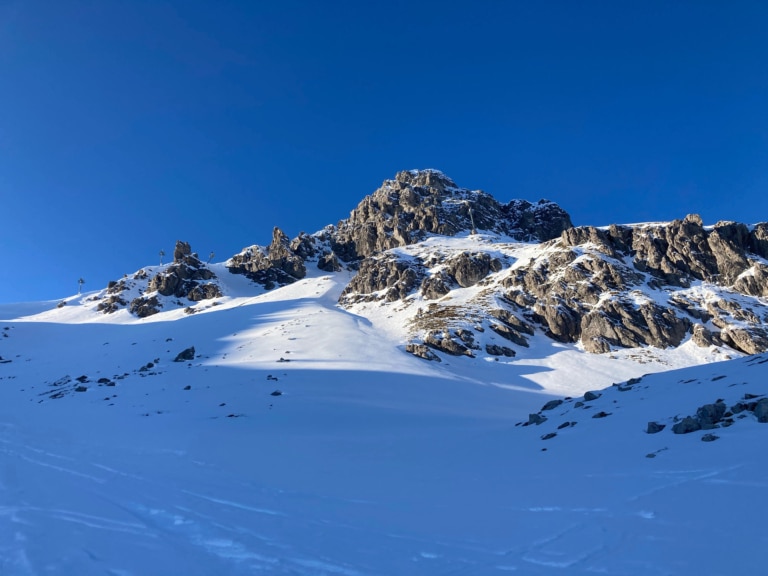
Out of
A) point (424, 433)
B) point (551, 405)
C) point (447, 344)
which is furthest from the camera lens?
point (447, 344)

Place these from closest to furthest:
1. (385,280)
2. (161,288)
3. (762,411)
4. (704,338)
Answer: (762,411)
(704,338)
(385,280)
(161,288)

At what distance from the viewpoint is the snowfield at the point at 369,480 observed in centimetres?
639

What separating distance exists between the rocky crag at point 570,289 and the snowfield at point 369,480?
2659cm

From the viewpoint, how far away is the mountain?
6.78 m

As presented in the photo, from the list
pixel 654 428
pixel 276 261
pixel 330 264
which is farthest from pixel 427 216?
pixel 654 428

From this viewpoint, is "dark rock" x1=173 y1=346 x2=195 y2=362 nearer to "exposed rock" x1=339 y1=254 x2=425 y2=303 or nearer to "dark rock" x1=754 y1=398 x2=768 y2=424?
"exposed rock" x1=339 y1=254 x2=425 y2=303

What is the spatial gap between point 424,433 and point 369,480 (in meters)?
7.37

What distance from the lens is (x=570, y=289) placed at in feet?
205

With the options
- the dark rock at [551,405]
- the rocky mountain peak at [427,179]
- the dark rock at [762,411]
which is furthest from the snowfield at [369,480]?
the rocky mountain peak at [427,179]

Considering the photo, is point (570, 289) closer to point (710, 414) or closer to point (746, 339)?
point (746, 339)

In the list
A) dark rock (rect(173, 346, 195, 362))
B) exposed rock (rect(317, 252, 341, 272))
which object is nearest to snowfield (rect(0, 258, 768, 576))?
dark rock (rect(173, 346, 195, 362))

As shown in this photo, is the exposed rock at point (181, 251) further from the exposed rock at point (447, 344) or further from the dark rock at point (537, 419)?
the dark rock at point (537, 419)

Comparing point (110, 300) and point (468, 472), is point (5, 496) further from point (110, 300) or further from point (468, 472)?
point (110, 300)

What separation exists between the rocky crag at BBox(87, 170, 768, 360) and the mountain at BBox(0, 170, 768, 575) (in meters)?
0.42
